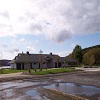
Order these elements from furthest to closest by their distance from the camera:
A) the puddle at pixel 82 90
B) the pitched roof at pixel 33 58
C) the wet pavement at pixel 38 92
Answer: the pitched roof at pixel 33 58 < the puddle at pixel 82 90 < the wet pavement at pixel 38 92

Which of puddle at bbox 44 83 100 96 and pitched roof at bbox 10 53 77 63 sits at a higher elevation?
pitched roof at bbox 10 53 77 63

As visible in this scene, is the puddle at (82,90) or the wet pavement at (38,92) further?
the puddle at (82,90)

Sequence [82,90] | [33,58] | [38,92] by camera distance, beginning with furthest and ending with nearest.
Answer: [33,58]
[82,90]
[38,92]

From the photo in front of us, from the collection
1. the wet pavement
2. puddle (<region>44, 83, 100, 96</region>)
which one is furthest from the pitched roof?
puddle (<region>44, 83, 100, 96</region>)

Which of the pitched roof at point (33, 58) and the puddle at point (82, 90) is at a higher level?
the pitched roof at point (33, 58)

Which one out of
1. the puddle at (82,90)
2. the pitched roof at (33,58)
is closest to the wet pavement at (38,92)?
the puddle at (82,90)

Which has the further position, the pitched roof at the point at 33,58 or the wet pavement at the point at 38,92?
the pitched roof at the point at 33,58

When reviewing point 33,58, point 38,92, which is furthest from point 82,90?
point 33,58

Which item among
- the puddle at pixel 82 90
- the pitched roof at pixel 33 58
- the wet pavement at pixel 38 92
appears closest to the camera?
the wet pavement at pixel 38 92

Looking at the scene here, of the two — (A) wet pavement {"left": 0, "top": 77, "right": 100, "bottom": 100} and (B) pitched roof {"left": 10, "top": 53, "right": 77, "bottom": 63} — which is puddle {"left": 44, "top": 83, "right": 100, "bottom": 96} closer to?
(A) wet pavement {"left": 0, "top": 77, "right": 100, "bottom": 100}

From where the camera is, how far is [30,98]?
2259 centimetres

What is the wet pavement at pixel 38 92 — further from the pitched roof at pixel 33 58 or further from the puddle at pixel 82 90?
the pitched roof at pixel 33 58

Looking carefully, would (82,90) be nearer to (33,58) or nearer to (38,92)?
(38,92)

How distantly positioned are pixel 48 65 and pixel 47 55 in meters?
4.66
